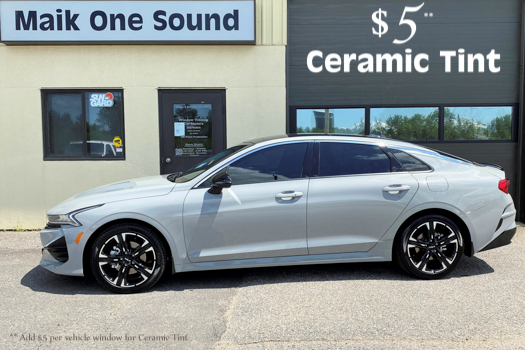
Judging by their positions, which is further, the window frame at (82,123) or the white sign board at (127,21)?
the window frame at (82,123)

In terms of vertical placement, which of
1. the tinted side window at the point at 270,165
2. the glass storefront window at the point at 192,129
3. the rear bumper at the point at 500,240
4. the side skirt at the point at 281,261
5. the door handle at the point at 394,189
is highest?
the glass storefront window at the point at 192,129

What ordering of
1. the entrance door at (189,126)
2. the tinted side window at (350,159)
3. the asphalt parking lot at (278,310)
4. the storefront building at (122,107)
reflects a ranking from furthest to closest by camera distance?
the entrance door at (189,126) → the storefront building at (122,107) → the tinted side window at (350,159) → the asphalt parking lot at (278,310)

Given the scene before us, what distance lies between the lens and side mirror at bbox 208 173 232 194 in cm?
449

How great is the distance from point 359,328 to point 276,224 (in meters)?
1.38

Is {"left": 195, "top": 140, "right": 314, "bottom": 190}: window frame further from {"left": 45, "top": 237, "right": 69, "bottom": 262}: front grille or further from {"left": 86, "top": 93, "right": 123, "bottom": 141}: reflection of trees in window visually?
{"left": 86, "top": 93, "right": 123, "bottom": 141}: reflection of trees in window

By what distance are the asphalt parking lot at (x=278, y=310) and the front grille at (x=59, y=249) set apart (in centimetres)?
38

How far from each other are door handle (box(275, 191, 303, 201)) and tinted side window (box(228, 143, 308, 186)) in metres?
0.17

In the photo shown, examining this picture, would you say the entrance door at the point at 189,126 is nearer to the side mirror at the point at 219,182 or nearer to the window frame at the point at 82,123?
the window frame at the point at 82,123

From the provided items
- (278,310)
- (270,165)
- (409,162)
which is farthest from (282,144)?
(278,310)

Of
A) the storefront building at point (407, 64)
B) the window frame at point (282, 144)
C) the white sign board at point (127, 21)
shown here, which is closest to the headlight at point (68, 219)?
the window frame at point (282, 144)

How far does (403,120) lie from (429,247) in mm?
3937

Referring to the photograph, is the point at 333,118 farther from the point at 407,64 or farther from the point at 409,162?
the point at 409,162

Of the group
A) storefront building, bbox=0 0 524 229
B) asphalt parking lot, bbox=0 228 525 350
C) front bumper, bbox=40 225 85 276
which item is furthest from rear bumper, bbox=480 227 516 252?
front bumper, bbox=40 225 85 276

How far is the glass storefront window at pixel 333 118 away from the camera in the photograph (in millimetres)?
8195
